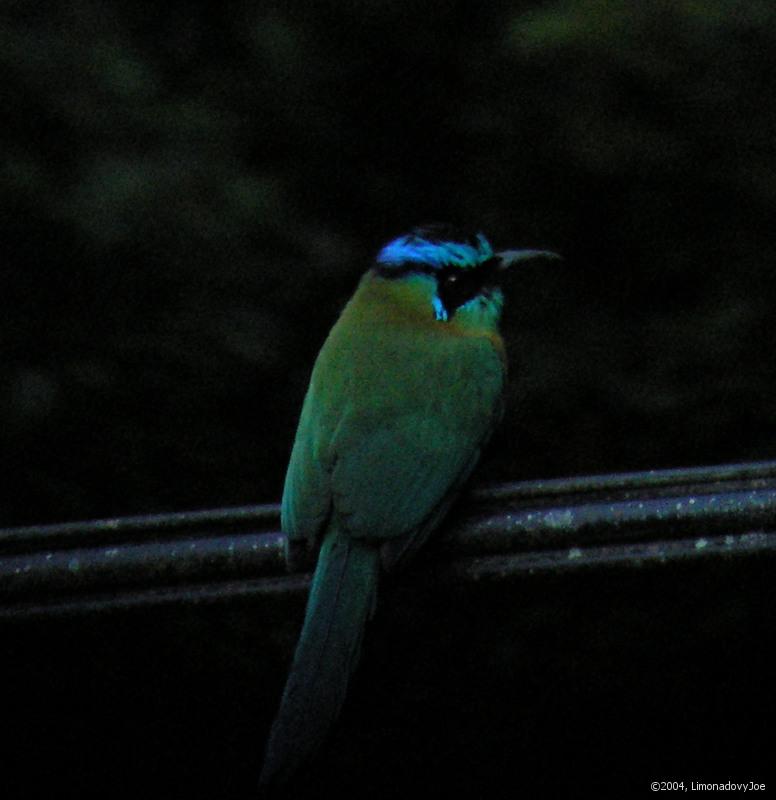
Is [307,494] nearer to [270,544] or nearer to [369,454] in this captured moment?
[369,454]

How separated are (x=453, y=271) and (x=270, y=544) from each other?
1116mm

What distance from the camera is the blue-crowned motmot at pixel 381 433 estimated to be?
6.37 ft

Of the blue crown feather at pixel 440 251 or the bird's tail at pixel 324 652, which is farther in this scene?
the blue crown feather at pixel 440 251

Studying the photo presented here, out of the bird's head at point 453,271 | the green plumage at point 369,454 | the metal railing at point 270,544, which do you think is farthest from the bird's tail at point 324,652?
the bird's head at point 453,271

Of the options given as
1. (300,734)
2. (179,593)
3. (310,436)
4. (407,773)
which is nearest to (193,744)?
(407,773)

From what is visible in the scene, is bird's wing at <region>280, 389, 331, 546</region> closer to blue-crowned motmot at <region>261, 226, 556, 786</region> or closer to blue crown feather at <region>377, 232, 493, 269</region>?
blue-crowned motmot at <region>261, 226, 556, 786</region>

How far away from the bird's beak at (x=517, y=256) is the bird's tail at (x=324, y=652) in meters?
0.80

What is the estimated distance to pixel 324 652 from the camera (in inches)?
76.4

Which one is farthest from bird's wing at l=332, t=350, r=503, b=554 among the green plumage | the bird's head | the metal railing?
the metal railing

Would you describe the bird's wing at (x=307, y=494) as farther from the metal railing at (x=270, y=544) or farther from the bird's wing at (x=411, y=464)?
the metal railing at (x=270, y=544)

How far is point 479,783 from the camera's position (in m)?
3.30

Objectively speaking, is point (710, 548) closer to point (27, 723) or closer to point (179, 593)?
point (179, 593)

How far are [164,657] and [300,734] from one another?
4.45 ft

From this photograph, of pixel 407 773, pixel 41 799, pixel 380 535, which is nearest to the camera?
pixel 380 535
